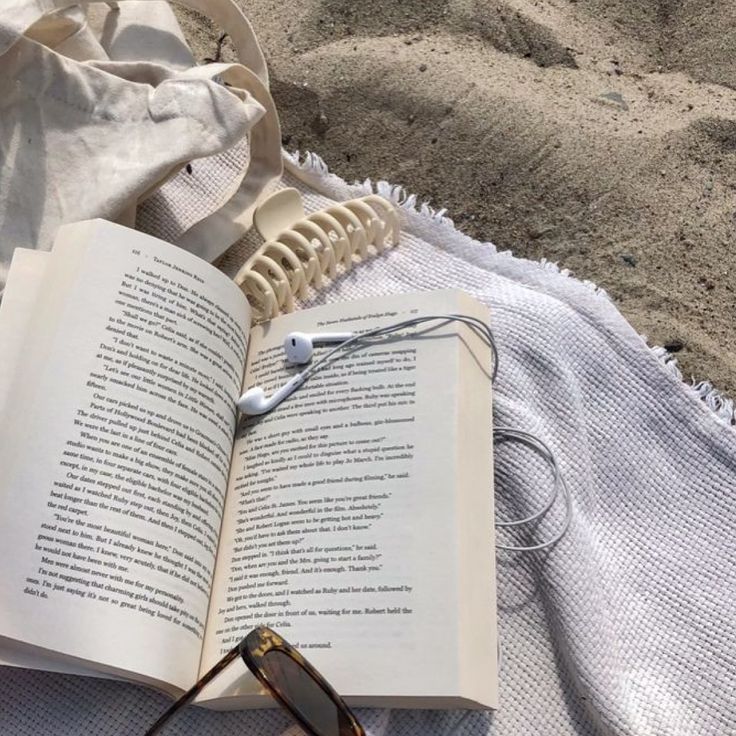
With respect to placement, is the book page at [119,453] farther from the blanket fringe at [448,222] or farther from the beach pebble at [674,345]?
the beach pebble at [674,345]

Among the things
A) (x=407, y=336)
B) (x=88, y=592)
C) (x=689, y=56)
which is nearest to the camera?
(x=88, y=592)

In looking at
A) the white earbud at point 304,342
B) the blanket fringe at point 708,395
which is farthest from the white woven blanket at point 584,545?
the white earbud at point 304,342

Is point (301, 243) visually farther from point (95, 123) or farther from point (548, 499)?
point (548, 499)

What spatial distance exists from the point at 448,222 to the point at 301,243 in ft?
0.54

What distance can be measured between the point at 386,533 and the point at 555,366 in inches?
9.7

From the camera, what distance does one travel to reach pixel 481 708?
677 mm

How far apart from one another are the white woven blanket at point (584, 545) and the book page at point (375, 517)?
3cm

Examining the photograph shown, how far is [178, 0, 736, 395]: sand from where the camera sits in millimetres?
988

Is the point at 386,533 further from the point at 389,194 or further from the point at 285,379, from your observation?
the point at 389,194

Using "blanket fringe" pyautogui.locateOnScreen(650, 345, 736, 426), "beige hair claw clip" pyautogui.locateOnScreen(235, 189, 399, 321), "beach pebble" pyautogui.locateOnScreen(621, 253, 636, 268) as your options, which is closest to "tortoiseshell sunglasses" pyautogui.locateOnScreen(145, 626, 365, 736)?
"beige hair claw clip" pyautogui.locateOnScreen(235, 189, 399, 321)

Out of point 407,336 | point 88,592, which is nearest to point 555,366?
point 407,336

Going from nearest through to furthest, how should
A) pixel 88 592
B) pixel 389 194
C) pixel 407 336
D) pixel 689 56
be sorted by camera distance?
pixel 88 592 < pixel 407 336 < pixel 389 194 < pixel 689 56

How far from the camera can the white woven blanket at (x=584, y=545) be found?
733 mm

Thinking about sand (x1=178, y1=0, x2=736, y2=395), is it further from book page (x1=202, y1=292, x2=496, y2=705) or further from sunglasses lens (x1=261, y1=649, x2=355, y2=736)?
sunglasses lens (x1=261, y1=649, x2=355, y2=736)
